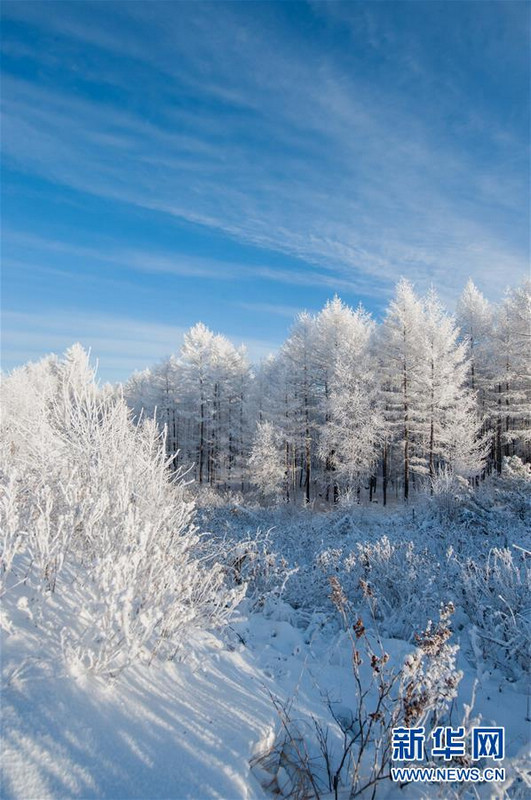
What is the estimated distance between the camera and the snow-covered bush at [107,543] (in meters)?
2.65

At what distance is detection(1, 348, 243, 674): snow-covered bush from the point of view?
8.69 feet

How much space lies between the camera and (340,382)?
2222 centimetres

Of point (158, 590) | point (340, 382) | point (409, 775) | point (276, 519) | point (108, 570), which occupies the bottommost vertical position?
point (276, 519)

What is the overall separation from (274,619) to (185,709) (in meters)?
3.25

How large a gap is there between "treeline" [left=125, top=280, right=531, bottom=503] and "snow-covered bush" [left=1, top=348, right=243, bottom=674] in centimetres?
1291

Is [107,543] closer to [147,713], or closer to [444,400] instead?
[147,713]

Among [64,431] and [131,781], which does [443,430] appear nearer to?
[64,431]

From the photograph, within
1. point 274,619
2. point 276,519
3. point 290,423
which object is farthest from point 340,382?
point 274,619

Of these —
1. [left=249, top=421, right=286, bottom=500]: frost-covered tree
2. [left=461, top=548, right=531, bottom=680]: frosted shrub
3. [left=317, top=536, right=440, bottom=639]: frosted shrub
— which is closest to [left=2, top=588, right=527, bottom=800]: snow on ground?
[left=461, top=548, right=531, bottom=680]: frosted shrub

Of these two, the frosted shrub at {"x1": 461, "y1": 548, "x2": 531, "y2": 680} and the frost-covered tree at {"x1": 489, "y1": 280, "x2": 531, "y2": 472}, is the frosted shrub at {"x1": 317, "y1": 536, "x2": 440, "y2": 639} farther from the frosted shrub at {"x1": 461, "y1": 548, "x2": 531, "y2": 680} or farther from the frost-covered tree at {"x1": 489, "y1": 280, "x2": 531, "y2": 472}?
the frost-covered tree at {"x1": 489, "y1": 280, "x2": 531, "y2": 472}

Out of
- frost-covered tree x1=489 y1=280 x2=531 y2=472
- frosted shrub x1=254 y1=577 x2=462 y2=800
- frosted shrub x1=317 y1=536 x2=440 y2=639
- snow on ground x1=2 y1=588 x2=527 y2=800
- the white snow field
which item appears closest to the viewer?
snow on ground x1=2 y1=588 x2=527 y2=800

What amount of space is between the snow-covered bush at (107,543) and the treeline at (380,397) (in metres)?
12.9

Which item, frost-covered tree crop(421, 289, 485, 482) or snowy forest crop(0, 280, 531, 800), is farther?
frost-covered tree crop(421, 289, 485, 482)

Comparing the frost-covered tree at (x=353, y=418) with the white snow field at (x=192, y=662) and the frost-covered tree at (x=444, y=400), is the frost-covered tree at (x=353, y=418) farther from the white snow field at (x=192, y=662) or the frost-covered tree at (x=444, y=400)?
the white snow field at (x=192, y=662)
